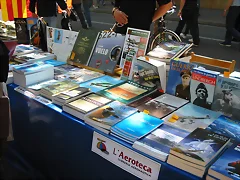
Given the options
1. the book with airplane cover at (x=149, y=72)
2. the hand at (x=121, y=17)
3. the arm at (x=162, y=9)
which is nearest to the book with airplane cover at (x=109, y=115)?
the book with airplane cover at (x=149, y=72)

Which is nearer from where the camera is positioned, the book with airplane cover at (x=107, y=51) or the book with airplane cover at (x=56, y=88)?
the book with airplane cover at (x=56, y=88)

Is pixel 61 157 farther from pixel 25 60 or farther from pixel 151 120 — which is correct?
pixel 25 60

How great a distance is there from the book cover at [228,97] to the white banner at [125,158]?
52 cm

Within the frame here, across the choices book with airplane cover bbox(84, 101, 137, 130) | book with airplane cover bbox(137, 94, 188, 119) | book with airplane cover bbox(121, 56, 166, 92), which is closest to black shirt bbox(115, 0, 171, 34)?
book with airplane cover bbox(121, 56, 166, 92)

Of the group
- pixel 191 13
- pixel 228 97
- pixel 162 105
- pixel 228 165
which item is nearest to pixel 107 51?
pixel 162 105

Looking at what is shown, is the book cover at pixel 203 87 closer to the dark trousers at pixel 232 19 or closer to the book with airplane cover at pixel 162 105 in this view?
the book with airplane cover at pixel 162 105

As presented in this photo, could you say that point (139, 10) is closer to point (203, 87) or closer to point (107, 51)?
point (107, 51)

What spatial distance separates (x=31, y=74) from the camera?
5.58 ft

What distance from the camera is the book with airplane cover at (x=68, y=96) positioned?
1.46 meters

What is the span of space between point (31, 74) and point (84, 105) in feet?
1.65

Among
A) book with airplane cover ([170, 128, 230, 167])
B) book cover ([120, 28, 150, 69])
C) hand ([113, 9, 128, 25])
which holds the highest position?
hand ([113, 9, 128, 25])

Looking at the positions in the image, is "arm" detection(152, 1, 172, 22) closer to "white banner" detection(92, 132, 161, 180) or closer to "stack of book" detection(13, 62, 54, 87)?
"stack of book" detection(13, 62, 54, 87)

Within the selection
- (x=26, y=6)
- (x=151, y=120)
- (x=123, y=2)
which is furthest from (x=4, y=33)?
(x=151, y=120)

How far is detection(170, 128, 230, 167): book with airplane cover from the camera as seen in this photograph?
38.8 inches
